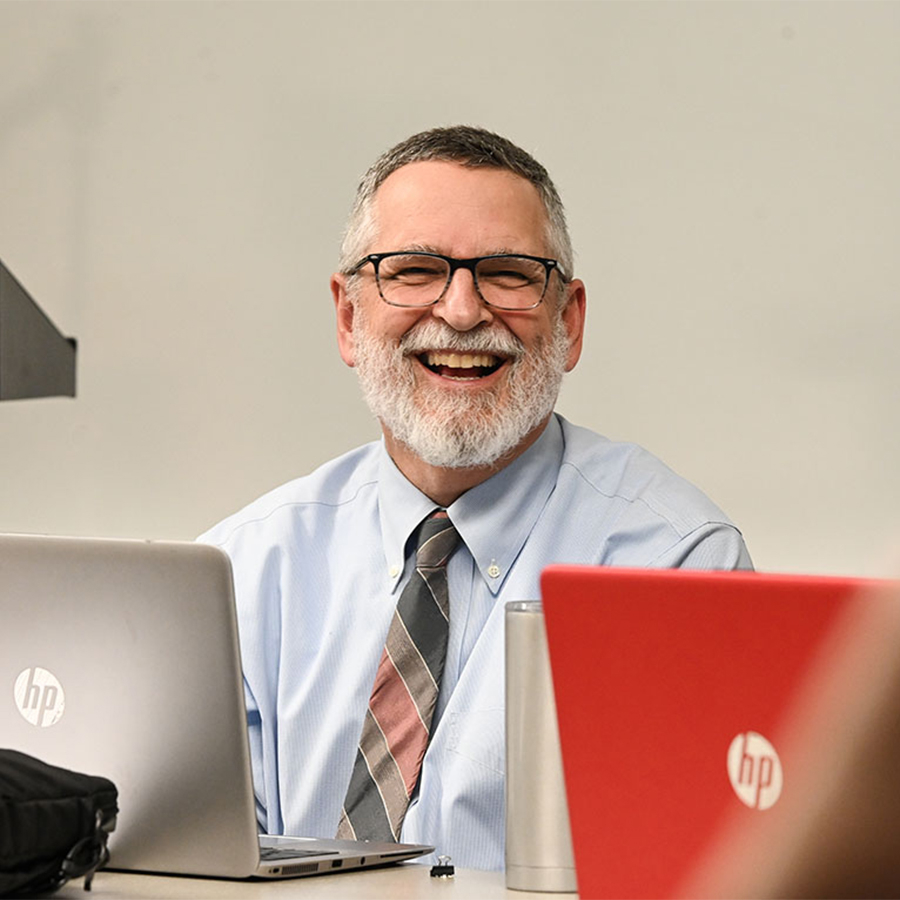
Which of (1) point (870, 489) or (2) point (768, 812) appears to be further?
(1) point (870, 489)

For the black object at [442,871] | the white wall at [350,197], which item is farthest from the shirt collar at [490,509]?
the white wall at [350,197]

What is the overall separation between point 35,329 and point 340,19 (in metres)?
0.87

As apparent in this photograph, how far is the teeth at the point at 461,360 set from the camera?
2.00 meters

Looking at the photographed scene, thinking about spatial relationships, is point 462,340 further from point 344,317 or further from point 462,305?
point 344,317

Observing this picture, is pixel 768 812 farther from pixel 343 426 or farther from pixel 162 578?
pixel 343 426

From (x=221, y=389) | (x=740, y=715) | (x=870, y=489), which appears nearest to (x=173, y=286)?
(x=221, y=389)

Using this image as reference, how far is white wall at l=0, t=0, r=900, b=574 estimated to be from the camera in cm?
259

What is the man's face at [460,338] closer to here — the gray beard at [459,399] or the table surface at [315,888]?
the gray beard at [459,399]

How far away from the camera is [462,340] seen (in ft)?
6.47

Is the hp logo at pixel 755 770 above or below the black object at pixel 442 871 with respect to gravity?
above

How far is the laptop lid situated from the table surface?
0.25 m

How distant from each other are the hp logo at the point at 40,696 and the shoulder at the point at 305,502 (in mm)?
805

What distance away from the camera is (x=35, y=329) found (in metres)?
2.96

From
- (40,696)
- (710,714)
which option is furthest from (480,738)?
(710,714)
